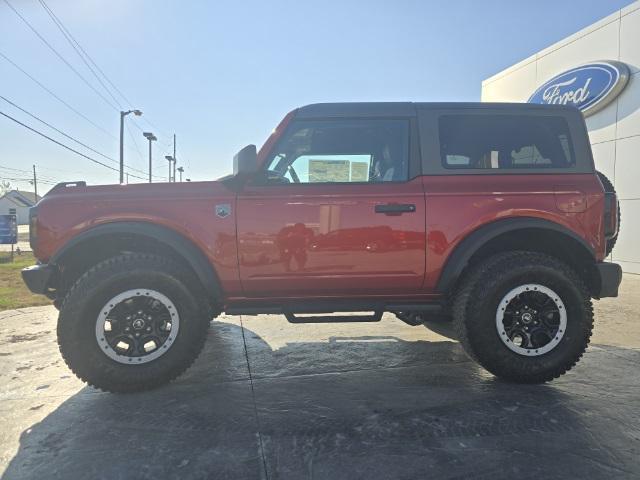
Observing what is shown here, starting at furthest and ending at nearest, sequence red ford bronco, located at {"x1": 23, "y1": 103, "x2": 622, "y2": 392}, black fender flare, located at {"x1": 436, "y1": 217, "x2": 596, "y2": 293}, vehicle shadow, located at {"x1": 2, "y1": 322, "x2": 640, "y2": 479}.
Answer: black fender flare, located at {"x1": 436, "y1": 217, "x2": 596, "y2": 293} < red ford bronco, located at {"x1": 23, "y1": 103, "x2": 622, "y2": 392} < vehicle shadow, located at {"x1": 2, "y1": 322, "x2": 640, "y2": 479}

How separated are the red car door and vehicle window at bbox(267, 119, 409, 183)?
0.03 m

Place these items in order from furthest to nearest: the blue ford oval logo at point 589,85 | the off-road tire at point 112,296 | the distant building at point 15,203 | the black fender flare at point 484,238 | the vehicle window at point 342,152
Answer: the distant building at point 15,203 < the blue ford oval logo at point 589,85 < the vehicle window at point 342,152 < the black fender flare at point 484,238 < the off-road tire at point 112,296

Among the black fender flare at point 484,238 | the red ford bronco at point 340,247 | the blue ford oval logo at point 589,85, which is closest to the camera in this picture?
the red ford bronco at point 340,247

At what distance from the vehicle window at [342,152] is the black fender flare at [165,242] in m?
0.83

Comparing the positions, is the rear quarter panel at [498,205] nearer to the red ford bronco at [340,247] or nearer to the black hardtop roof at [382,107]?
the red ford bronco at [340,247]

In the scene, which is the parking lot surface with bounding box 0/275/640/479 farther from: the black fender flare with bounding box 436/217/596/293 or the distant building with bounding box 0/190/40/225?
the distant building with bounding box 0/190/40/225

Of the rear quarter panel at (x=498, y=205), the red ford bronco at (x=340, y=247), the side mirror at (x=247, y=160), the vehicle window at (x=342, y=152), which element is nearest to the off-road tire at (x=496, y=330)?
the red ford bronco at (x=340, y=247)

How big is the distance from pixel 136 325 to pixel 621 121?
11.3m

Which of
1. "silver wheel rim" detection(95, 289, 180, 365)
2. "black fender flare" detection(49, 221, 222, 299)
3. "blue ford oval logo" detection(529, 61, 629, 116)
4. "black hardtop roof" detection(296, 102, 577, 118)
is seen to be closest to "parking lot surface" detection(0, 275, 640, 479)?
"silver wheel rim" detection(95, 289, 180, 365)

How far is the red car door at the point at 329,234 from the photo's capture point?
3033 mm

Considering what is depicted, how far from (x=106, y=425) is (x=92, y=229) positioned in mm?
1379

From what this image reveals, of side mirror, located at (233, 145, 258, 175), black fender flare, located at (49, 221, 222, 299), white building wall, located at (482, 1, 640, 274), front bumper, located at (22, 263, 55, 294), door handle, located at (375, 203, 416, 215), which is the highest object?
white building wall, located at (482, 1, 640, 274)

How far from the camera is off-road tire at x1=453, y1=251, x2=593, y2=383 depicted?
3.01 m

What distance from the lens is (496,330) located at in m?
3.02
